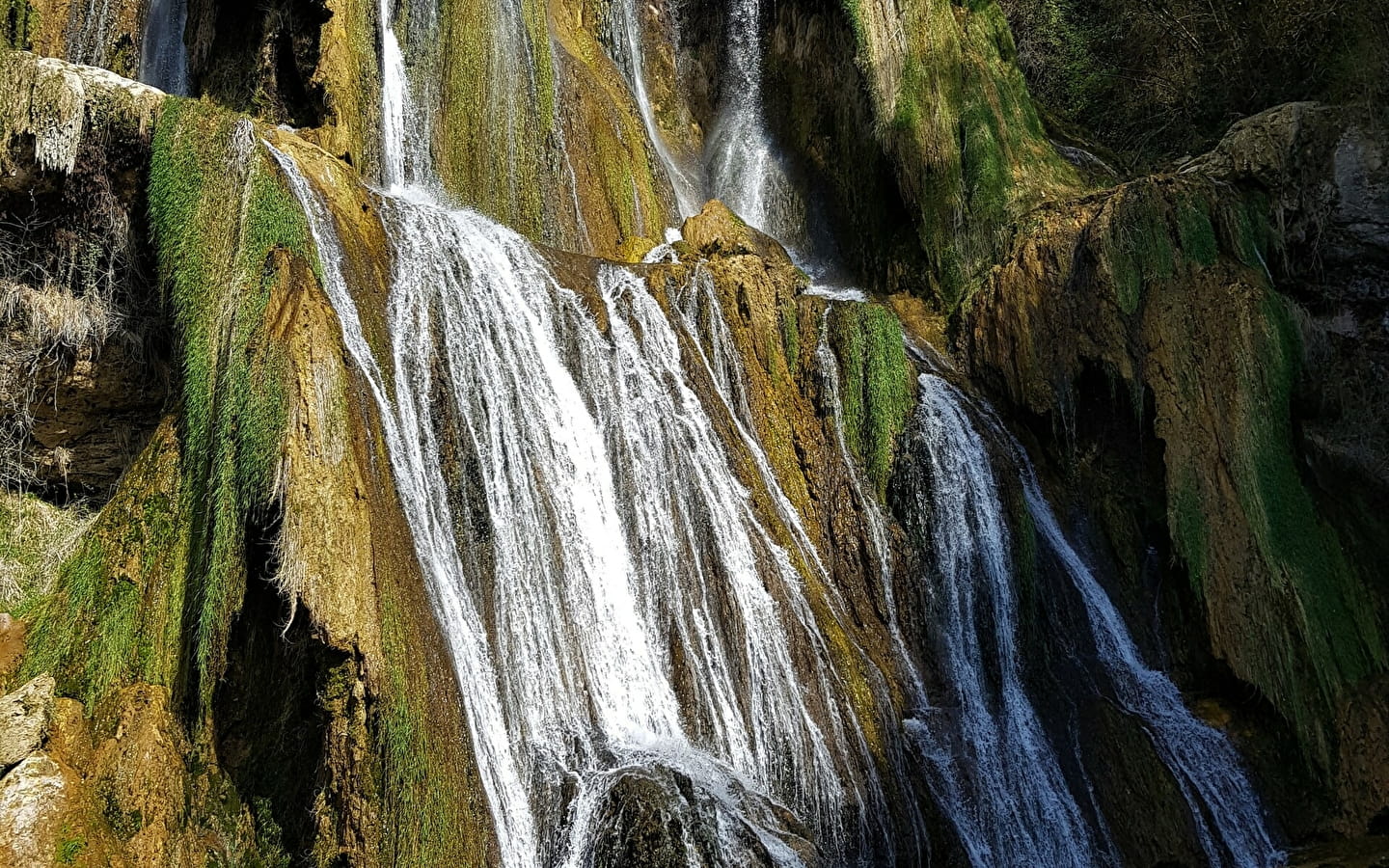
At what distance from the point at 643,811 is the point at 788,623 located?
242 cm

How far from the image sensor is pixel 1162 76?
56.9ft

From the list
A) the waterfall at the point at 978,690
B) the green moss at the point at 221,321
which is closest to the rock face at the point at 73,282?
the green moss at the point at 221,321

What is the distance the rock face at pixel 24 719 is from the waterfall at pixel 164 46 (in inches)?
418

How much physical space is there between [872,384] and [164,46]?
38.3 feet

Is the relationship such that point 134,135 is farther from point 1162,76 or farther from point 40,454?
point 1162,76

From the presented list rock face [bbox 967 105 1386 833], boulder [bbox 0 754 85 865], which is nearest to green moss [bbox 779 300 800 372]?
rock face [bbox 967 105 1386 833]

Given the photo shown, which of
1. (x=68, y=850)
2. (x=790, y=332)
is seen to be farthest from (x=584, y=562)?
(x=68, y=850)

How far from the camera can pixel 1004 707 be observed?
903 centimetres

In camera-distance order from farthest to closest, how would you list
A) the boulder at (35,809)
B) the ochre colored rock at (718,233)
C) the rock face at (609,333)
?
the ochre colored rock at (718,233) → the rock face at (609,333) → the boulder at (35,809)

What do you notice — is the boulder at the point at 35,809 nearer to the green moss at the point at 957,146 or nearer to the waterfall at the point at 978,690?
the waterfall at the point at 978,690

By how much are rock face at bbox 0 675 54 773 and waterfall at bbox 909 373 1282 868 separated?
6147 mm

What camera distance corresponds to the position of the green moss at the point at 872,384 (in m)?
10.2

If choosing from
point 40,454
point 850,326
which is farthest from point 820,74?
point 40,454

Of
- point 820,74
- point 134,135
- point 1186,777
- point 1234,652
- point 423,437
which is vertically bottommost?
point 1186,777
